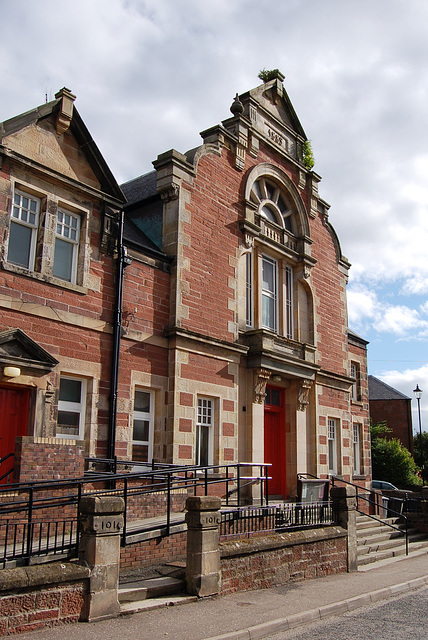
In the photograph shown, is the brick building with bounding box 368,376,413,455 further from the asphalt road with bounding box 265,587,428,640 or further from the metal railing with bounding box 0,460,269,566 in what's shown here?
the asphalt road with bounding box 265,587,428,640

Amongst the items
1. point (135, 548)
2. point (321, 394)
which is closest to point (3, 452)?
point (135, 548)

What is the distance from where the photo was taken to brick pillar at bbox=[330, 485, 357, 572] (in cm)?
1316

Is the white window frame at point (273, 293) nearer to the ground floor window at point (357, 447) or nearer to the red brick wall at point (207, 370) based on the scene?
the red brick wall at point (207, 370)

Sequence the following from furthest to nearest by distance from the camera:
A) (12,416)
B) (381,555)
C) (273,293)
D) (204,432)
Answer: (273,293), (204,432), (381,555), (12,416)

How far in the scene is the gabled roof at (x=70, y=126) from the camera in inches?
481

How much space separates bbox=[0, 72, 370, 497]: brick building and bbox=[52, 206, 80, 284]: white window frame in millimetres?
47

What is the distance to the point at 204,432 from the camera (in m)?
15.5

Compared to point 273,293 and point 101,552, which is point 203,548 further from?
point 273,293

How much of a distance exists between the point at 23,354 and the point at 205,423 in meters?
5.54

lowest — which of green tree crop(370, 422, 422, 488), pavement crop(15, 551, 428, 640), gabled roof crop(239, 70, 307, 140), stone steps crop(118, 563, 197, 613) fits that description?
pavement crop(15, 551, 428, 640)

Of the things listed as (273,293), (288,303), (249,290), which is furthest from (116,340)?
(288,303)

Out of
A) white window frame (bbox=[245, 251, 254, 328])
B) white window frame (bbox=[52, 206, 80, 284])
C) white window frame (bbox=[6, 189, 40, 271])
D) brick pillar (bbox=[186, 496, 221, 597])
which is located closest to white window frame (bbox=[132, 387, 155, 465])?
white window frame (bbox=[52, 206, 80, 284])

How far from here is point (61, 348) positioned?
12.5 metres

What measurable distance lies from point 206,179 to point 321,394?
7.96 metres
